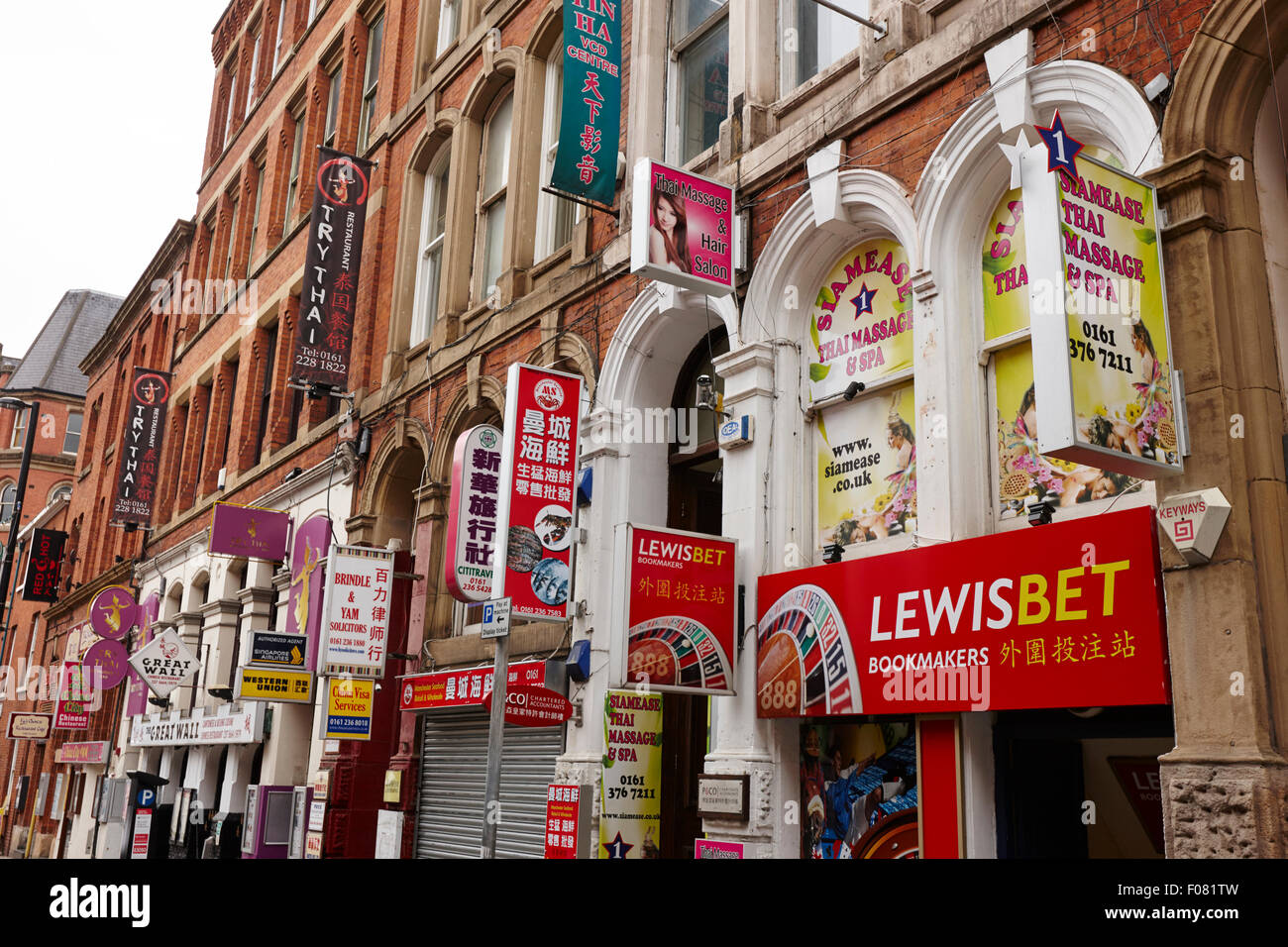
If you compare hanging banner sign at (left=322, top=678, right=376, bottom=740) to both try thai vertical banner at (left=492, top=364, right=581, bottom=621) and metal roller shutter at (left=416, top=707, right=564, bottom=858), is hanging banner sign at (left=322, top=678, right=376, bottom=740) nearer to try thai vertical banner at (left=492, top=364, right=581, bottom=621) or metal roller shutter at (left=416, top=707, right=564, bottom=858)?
metal roller shutter at (left=416, top=707, right=564, bottom=858)

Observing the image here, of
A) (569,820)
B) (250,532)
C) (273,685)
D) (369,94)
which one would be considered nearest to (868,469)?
(569,820)

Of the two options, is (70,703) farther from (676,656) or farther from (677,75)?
(676,656)

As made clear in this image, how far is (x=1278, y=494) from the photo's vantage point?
5.93 meters

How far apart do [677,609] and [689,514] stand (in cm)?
313

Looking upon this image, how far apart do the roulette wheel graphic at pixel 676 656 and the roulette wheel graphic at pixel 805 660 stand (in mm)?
364

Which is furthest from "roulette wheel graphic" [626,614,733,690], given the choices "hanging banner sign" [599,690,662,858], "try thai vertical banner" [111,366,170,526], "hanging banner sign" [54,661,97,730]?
"try thai vertical banner" [111,366,170,526]

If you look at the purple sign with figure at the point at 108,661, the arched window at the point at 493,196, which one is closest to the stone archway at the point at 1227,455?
the arched window at the point at 493,196

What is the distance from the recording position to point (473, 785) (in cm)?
1305

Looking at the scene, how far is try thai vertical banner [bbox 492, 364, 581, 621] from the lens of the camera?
10.4 m

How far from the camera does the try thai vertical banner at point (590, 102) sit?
11414 mm

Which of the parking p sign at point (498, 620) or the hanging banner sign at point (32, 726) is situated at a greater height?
the parking p sign at point (498, 620)

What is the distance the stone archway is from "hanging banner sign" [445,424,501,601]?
6.68 m

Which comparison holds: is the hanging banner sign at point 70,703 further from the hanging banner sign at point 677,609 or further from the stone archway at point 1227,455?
the stone archway at point 1227,455
